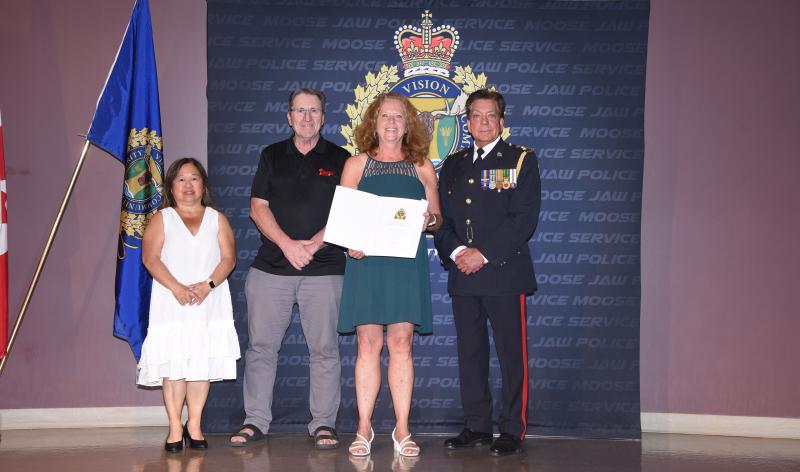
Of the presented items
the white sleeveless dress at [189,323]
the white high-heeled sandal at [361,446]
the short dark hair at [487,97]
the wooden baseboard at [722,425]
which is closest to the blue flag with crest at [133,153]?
the white sleeveless dress at [189,323]

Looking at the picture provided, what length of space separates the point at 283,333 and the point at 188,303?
58 cm

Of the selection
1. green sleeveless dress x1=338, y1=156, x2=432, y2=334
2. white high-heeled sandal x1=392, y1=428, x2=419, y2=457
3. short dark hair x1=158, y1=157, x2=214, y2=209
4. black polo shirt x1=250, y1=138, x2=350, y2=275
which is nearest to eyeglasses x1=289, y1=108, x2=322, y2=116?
black polo shirt x1=250, y1=138, x2=350, y2=275

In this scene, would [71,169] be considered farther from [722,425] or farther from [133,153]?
[722,425]

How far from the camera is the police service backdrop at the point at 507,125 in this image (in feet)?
15.8

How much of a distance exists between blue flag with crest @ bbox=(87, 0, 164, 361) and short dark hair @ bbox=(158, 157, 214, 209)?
19cm

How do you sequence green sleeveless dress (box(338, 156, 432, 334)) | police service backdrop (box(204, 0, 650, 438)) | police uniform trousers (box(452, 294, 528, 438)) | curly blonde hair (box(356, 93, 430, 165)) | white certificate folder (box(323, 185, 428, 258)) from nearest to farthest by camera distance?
white certificate folder (box(323, 185, 428, 258)), green sleeveless dress (box(338, 156, 432, 334)), curly blonde hair (box(356, 93, 430, 165)), police uniform trousers (box(452, 294, 528, 438)), police service backdrop (box(204, 0, 650, 438))

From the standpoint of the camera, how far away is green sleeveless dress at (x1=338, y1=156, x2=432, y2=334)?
410cm

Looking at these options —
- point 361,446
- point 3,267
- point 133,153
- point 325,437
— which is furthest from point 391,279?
point 3,267

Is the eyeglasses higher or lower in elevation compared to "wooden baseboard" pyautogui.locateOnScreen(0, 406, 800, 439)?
higher

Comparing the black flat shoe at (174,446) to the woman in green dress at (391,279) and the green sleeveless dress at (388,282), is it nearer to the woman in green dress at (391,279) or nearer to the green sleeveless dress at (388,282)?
the woman in green dress at (391,279)

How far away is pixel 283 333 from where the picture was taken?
4582 millimetres

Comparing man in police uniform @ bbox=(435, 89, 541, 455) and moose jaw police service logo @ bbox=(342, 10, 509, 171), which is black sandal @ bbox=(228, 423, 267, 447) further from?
moose jaw police service logo @ bbox=(342, 10, 509, 171)

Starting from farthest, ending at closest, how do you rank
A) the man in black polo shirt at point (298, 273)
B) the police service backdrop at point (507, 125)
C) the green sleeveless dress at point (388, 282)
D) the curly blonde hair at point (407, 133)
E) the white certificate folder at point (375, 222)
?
the police service backdrop at point (507, 125)
the man in black polo shirt at point (298, 273)
the curly blonde hair at point (407, 133)
the green sleeveless dress at point (388, 282)
the white certificate folder at point (375, 222)

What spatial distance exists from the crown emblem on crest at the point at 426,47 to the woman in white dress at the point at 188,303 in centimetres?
136
